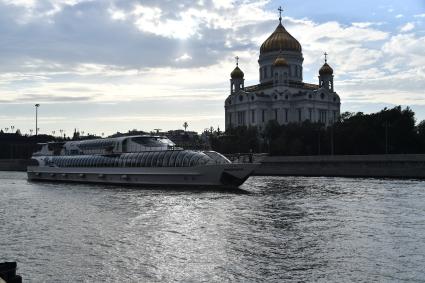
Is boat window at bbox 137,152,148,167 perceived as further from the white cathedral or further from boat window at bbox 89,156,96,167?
the white cathedral

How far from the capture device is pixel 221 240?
19609 millimetres

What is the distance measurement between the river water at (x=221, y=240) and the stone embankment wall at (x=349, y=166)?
21508mm

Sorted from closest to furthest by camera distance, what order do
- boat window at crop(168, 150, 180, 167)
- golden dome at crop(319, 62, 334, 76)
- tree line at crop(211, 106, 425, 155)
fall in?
boat window at crop(168, 150, 180, 167) → tree line at crop(211, 106, 425, 155) → golden dome at crop(319, 62, 334, 76)

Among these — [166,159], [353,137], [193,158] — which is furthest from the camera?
[353,137]

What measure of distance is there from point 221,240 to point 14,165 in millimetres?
104116

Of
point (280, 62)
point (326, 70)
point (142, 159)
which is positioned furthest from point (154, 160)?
point (326, 70)

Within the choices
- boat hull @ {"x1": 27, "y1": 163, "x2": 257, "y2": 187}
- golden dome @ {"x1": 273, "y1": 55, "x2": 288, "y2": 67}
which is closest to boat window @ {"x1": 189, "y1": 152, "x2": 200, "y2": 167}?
boat hull @ {"x1": 27, "y1": 163, "x2": 257, "y2": 187}

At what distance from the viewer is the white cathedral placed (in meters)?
112

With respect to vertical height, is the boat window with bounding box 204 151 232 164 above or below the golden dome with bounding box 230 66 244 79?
below

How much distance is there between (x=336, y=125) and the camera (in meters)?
83.2

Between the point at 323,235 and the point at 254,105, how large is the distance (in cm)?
9427

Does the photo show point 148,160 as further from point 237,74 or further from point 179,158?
point 237,74

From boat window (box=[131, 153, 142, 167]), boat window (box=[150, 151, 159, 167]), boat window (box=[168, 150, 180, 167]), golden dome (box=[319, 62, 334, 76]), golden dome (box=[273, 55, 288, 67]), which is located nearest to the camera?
boat window (box=[168, 150, 180, 167])

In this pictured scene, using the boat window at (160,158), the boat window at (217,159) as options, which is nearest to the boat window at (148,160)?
the boat window at (160,158)
